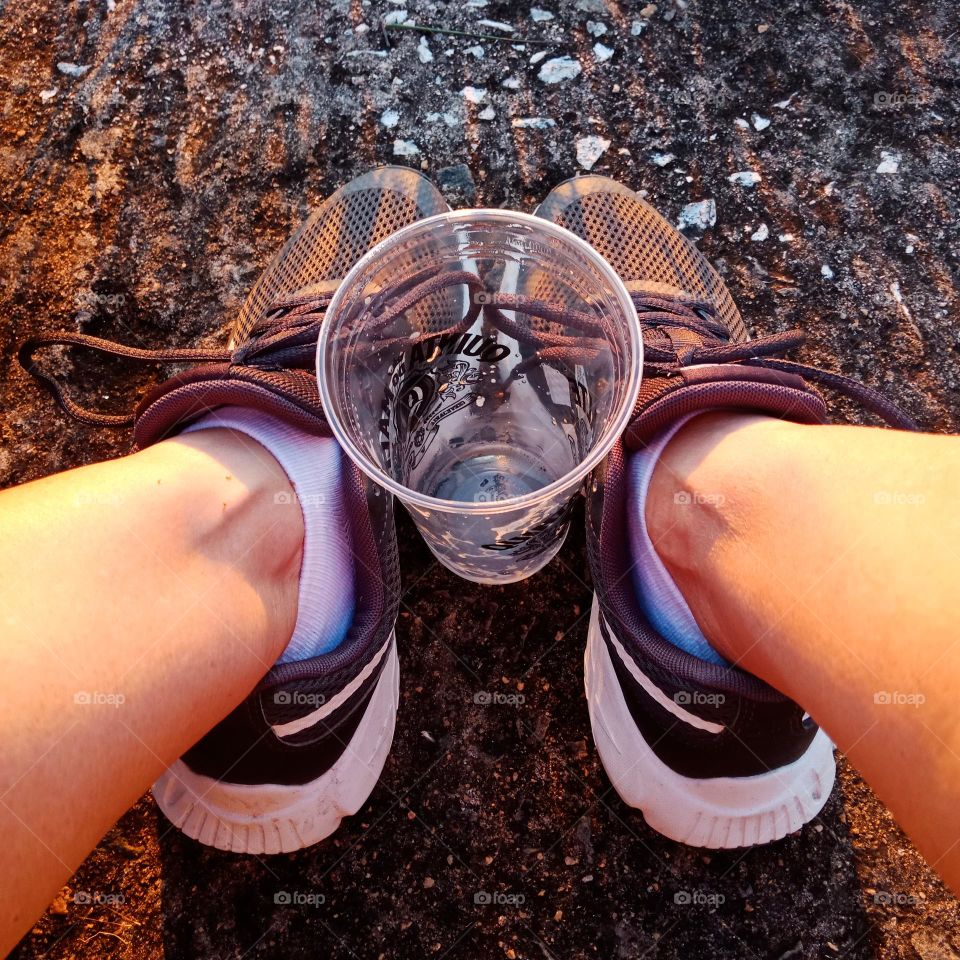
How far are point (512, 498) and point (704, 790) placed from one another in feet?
2.26

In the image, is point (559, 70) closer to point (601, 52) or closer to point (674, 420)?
point (601, 52)

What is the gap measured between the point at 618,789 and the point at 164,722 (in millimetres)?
796

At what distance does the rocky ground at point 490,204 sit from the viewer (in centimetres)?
130

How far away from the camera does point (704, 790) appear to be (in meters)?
1.24

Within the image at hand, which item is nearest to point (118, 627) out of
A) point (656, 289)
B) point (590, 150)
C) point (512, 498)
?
point (512, 498)

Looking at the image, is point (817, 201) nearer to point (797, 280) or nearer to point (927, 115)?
point (797, 280)

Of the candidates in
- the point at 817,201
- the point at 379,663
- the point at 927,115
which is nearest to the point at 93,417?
the point at 379,663

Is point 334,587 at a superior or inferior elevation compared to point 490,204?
inferior

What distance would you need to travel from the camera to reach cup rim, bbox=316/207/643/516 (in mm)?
795

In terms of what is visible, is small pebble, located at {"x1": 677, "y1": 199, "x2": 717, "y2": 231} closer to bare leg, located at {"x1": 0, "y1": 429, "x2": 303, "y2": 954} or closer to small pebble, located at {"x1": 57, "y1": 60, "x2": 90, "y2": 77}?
bare leg, located at {"x1": 0, "y1": 429, "x2": 303, "y2": 954}

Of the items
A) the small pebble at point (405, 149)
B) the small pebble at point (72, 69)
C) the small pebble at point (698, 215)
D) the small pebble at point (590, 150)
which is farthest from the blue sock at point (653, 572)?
the small pebble at point (72, 69)

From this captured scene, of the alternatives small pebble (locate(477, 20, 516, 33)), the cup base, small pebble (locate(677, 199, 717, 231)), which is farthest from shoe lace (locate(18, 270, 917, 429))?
small pebble (locate(477, 20, 516, 33))

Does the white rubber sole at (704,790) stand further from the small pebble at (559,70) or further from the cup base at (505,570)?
the small pebble at (559,70)

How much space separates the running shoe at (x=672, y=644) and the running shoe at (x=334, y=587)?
0.33 meters
